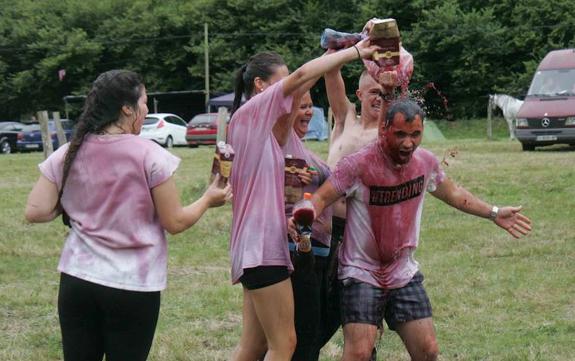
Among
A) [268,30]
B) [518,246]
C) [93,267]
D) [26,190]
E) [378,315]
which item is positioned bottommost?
[268,30]

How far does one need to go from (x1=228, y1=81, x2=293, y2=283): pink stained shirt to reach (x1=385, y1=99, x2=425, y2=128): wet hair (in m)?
0.55

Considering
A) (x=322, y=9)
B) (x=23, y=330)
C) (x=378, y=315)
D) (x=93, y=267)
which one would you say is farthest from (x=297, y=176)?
(x=322, y=9)

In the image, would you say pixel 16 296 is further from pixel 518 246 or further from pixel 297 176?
pixel 518 246

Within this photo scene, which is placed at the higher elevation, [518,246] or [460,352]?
[460,352]

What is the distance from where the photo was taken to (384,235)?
14.2ft

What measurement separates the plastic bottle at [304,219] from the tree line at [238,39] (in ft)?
110

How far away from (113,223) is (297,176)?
0.98m

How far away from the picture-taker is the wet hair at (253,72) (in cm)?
429

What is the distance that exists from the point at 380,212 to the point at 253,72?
0.87 m

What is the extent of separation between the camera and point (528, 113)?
2119 cm

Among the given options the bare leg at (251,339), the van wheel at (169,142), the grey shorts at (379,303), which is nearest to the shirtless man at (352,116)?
the grey shorts at (379,303)

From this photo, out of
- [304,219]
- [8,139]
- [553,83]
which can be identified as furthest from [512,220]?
[8,139]

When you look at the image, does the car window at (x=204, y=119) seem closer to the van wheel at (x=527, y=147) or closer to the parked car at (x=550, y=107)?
the parked car at (x=550, y=107)

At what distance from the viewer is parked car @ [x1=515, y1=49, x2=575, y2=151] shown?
20.8 metres
